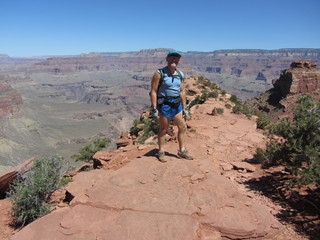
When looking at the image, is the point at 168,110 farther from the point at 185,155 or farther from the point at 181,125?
the point at 185,155

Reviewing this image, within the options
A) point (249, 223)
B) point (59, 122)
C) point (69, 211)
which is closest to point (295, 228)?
point (249, 223)

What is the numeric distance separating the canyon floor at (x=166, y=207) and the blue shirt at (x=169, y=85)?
143cm

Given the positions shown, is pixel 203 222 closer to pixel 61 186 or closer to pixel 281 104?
pixel 61 186

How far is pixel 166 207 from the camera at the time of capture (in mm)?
3523

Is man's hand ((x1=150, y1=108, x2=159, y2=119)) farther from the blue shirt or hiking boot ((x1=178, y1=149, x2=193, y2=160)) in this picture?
hiking boot ((x1=178, y1=149, x2=193, y2=160))

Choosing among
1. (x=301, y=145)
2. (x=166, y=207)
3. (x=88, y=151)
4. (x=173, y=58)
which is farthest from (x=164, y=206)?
(x=88, y=151)

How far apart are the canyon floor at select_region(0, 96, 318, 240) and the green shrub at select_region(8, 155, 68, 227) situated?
0.28m

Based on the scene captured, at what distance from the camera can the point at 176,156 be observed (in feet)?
17.5

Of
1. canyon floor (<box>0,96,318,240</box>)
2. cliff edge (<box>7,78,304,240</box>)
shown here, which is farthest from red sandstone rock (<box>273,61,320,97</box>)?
cliff edge (<box>7,78,304,240</box>)

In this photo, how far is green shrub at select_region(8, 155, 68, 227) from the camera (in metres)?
4.22

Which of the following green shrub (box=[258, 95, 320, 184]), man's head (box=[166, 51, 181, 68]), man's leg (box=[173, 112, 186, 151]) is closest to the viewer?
green shrub (box=[258, 95, 320, 184])

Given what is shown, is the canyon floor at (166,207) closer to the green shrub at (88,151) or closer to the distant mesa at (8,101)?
the green shrub at (88,151)

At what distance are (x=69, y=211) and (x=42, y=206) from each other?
88 cm

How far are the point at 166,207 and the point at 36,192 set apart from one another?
8.43 ft
